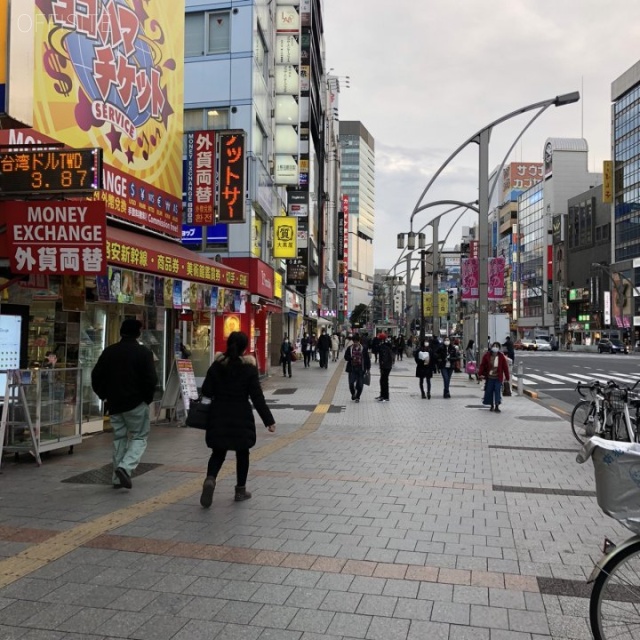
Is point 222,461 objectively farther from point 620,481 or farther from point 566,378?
point 566,378

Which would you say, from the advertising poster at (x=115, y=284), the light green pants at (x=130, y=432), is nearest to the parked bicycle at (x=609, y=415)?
the light green pants at (x=130, y=432)

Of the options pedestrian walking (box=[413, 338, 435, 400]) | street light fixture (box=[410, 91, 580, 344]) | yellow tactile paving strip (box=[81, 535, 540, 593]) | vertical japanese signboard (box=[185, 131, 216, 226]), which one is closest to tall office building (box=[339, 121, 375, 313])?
street light fixture (box=[410, 91, 580, 344])

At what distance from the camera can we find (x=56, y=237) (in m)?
7.70

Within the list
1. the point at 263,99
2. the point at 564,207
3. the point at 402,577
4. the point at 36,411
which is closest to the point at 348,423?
the point at 36,411

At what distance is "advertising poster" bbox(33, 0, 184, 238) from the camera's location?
9609mm

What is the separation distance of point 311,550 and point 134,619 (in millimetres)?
1569

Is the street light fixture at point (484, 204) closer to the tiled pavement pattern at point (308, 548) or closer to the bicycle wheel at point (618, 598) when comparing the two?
the tiled pavement pattern at point (308, 548)

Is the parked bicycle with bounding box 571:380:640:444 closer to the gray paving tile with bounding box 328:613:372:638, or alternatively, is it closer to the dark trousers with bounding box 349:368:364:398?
the gray paving tile with bounding box 328:613:372:638

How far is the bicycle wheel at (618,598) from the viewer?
2969mm

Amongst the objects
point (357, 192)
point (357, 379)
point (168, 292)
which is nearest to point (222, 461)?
point (168, 292)

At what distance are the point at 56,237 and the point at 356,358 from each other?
31.8ft

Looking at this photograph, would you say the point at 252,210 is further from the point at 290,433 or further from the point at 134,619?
the point at 134,619

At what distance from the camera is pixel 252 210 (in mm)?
22328

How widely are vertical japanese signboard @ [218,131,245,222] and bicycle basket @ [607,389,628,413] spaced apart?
10.8 m
